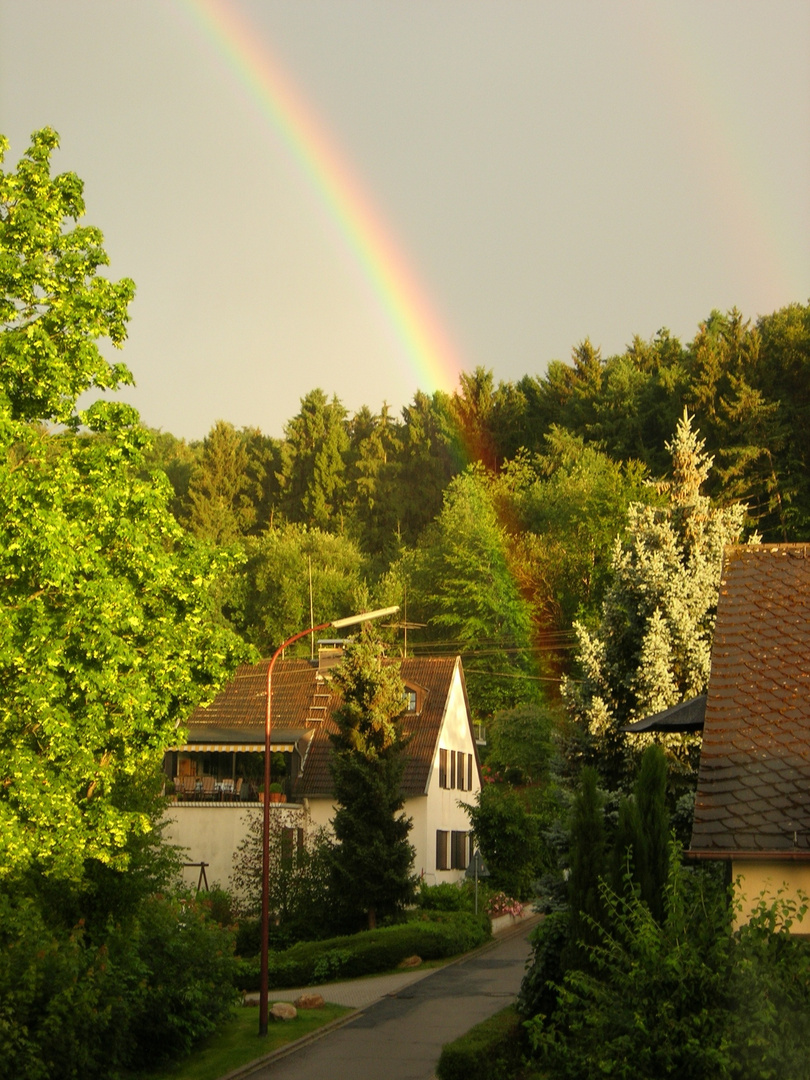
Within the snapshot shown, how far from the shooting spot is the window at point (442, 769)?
4642cm

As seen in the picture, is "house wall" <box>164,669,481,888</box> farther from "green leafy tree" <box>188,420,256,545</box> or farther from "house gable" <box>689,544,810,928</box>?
"green leafy tree" <box>188,420,256,545</box>

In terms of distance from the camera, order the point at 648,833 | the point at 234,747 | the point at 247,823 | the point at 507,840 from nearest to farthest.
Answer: the point at 648,833
the point at 247,823
the point at 507,840
the point at 234,747

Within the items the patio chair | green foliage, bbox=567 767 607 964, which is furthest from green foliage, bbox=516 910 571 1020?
the patio chair

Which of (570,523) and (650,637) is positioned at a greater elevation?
(570,523)

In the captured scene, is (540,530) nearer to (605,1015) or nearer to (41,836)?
(41,836)

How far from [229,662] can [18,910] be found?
579cm

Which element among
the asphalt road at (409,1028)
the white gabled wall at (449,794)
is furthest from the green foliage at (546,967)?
the white gabled wall at (449,794)

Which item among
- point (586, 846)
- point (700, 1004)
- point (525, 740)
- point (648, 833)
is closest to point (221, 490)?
point (525, 740)

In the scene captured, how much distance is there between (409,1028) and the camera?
2380cm

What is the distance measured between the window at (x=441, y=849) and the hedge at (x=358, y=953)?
9.52 metres

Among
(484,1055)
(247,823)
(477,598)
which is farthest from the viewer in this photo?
(477,598)

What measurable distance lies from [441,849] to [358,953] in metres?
14.0

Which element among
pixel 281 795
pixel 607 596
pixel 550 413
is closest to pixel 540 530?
pixel 550 413

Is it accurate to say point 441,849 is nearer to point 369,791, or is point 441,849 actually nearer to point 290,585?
point 369,791
